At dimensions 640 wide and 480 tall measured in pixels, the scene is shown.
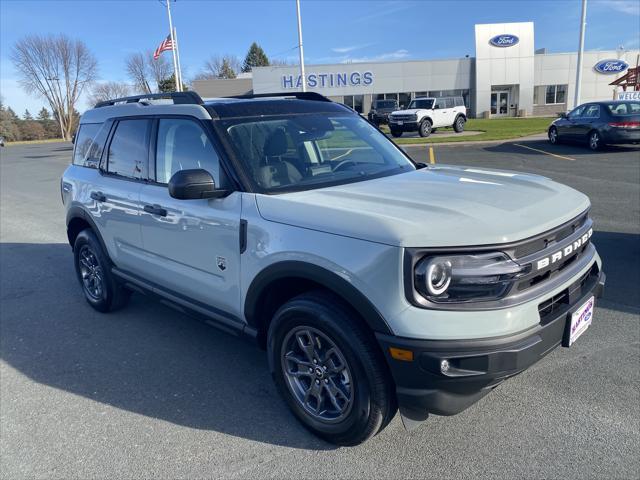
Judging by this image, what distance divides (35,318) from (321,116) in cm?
349

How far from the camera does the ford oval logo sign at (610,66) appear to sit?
47.5 m

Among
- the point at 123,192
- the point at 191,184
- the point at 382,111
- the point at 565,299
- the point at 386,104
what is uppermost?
the point at 386,104

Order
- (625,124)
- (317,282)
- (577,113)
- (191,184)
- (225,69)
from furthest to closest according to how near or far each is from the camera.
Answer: (225,69), (577,113), (625,124), (191,184), (317,282)

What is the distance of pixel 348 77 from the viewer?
4781 cm

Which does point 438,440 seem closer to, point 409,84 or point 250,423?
point 250,423

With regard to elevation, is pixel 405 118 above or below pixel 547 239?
above

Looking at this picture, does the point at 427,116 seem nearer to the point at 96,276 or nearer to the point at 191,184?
the point at 96,276

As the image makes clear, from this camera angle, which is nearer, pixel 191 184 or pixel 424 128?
pixel 191 184

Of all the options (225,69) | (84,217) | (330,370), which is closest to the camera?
(330,370)

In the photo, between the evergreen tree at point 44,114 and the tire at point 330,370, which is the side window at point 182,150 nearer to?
the tire at point 330,370

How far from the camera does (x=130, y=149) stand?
4.23 metres

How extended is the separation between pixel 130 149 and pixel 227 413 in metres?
2.34

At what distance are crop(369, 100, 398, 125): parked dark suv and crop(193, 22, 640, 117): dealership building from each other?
544 inches

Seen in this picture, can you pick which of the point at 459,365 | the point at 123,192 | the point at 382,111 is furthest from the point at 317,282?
the point at 382,111
